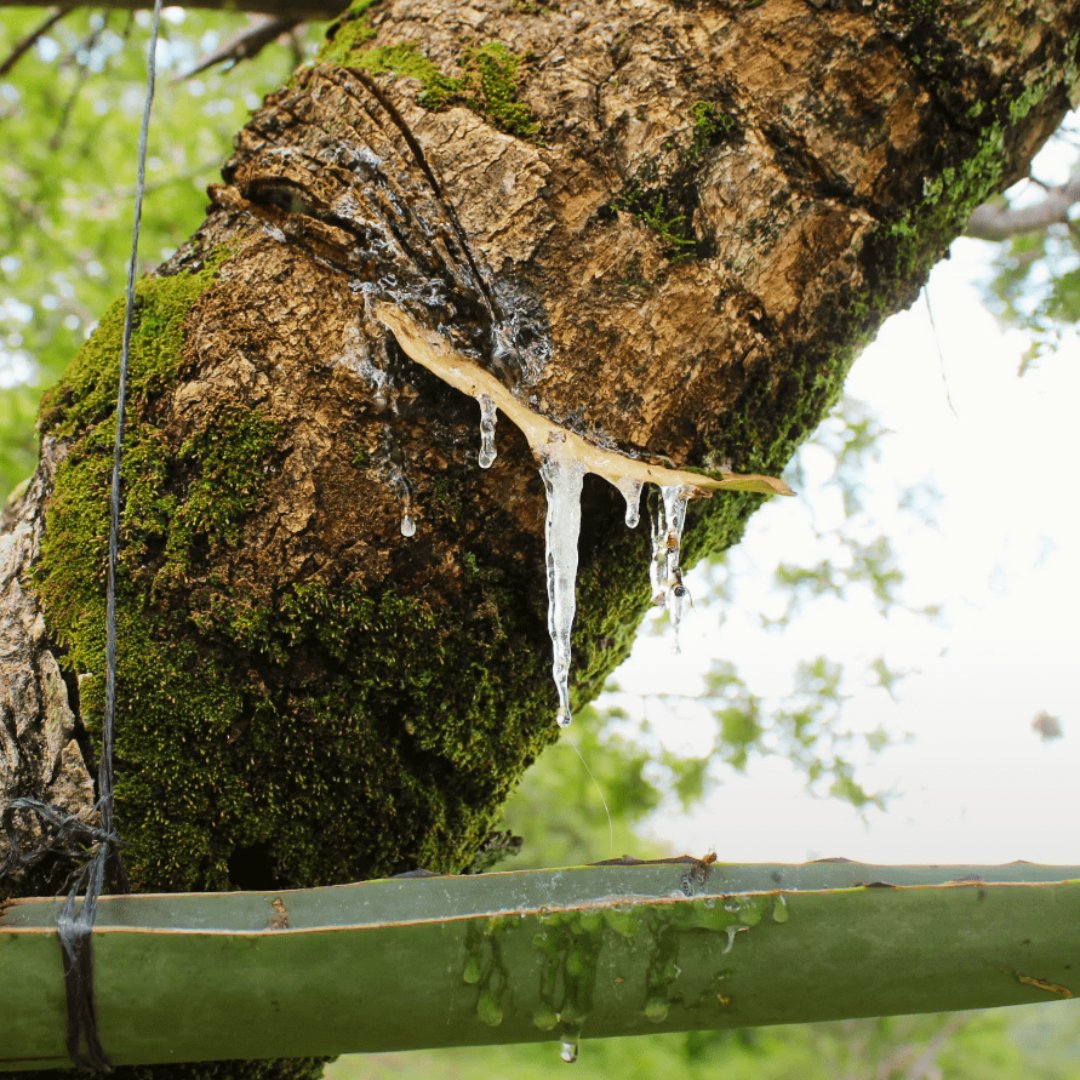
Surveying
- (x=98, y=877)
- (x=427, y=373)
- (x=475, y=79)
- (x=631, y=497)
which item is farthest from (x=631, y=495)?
(x=98, y=877)

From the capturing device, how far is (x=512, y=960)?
2.84ft

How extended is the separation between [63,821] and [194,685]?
0.22 metres

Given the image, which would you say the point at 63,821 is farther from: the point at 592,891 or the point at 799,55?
the point at 799,55

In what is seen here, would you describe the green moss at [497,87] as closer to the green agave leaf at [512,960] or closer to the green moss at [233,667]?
the green moss at [233,667]

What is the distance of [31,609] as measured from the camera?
1192 millimetres

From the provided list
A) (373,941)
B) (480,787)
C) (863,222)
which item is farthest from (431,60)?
(373,941)

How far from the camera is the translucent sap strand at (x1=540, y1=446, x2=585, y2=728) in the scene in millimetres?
1230

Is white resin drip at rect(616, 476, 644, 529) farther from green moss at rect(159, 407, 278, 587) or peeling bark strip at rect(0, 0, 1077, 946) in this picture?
green moss at rect(159, 407, 278, 587)

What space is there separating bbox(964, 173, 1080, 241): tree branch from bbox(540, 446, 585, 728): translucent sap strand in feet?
8.08

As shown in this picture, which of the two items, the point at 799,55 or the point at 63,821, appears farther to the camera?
the point at 799,55

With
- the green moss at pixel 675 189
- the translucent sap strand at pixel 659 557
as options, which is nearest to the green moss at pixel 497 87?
the green moss at pixel 675 189

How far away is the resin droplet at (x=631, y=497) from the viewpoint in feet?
4.12

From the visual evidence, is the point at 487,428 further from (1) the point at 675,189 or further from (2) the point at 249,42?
(2) the point at 249,42

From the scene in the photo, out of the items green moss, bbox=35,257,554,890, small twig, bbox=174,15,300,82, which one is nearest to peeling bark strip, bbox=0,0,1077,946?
green moss, bbox=35,257,554,890
